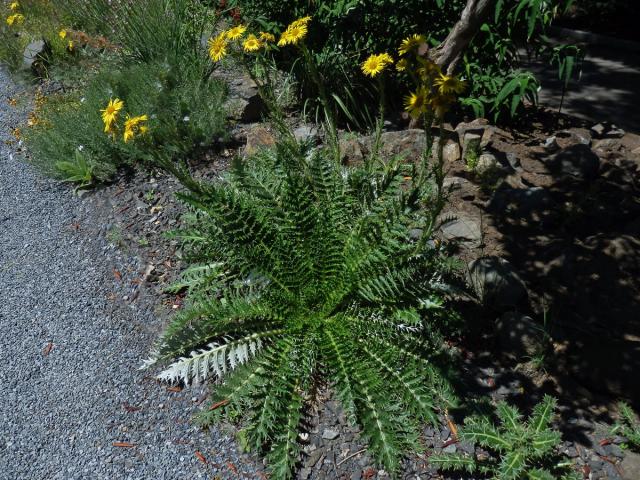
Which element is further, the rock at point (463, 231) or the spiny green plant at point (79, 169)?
the spiny green plant at point (79, 169)

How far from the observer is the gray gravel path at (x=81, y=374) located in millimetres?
2668

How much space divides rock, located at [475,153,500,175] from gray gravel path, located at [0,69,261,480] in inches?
104

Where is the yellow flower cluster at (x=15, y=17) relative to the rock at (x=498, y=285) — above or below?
above

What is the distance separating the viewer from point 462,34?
13.4 ft

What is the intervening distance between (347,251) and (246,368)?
2.88 ft

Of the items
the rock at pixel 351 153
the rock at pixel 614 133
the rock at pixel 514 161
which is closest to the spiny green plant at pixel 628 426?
the rock at pixel 514 161

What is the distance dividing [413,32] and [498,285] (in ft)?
8.47

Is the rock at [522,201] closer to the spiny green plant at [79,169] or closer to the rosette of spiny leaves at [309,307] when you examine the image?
the rosette of spiny leaves at [309,307]

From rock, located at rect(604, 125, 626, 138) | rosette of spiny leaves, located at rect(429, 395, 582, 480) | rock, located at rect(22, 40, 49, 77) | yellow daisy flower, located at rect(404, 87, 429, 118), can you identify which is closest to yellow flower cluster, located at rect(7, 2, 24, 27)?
rock, located at rect(22, 40, 49, 77)

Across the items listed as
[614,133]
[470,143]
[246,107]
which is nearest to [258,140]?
[246,107]

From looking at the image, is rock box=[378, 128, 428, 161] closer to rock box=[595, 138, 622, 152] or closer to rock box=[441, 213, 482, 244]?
rock box=[441, 213, 482, 244]

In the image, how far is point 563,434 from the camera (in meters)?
2.51

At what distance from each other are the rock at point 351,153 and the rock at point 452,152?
0.71 meters

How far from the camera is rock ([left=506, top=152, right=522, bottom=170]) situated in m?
4.27
